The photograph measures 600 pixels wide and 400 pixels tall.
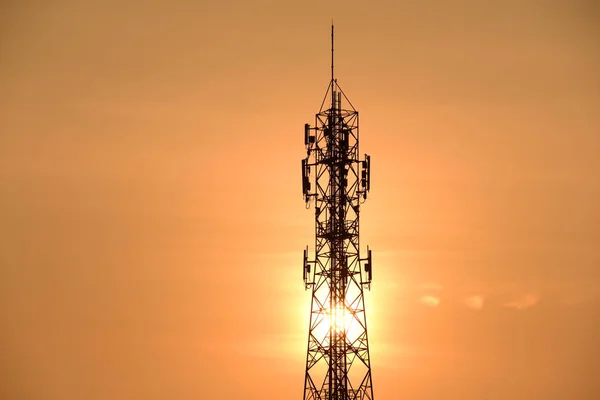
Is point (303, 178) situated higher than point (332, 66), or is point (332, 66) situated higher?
point (332, 66)

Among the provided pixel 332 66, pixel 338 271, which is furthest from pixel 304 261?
pixel 332 66

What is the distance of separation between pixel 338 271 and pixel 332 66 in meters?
13.6

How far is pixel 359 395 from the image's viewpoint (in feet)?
270

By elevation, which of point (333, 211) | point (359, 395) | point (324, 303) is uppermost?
point (333, 211)

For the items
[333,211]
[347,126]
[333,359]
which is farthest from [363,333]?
[347,126]

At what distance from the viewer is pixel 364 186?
84125mm

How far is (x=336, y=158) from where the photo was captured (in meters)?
84.1

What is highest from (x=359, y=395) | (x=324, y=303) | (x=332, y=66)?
(x=332, y=66)

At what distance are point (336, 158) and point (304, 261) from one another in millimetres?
6861

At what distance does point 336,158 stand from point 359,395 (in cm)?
1500

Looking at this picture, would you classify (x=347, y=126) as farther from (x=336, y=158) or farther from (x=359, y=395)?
(x=359, y=395)

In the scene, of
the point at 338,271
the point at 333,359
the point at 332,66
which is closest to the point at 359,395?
the point at 333,359

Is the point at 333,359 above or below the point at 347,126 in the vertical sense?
below

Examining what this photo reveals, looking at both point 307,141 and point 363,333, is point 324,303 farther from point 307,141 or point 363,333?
point 307,141
